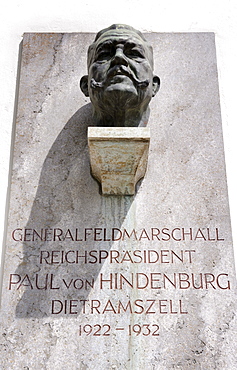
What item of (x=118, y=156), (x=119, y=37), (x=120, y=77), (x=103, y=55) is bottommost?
(x=118, y=156)

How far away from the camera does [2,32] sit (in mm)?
4773

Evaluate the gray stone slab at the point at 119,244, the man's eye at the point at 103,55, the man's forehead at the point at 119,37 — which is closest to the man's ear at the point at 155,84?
the gray stone slab at the point at 119,244

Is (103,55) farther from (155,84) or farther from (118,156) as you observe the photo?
(118,156)

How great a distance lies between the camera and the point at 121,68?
3639 millimetres

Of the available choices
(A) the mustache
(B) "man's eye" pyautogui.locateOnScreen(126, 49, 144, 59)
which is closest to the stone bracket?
(A) the mustache

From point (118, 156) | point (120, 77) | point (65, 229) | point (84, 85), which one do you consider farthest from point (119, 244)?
point (84, 85)

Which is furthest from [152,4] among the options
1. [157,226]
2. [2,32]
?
[157,226]

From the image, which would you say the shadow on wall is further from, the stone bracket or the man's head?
the man's head

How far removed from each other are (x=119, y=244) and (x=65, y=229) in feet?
1.29

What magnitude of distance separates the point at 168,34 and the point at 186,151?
3.74 ft

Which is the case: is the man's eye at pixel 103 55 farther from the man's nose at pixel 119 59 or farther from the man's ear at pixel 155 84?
the man's ear at pixel 155 84

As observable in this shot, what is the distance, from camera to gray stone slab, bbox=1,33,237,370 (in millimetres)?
3461

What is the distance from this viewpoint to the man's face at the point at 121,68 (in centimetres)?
364

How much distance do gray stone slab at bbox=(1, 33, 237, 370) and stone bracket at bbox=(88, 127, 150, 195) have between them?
0.11 m
